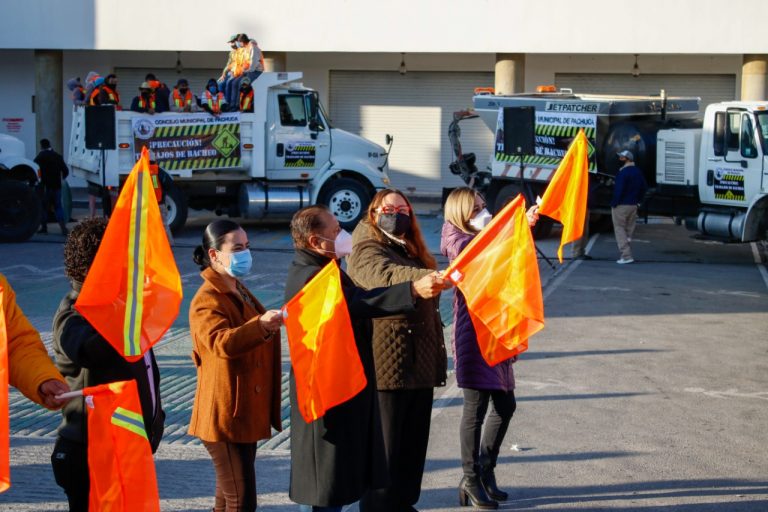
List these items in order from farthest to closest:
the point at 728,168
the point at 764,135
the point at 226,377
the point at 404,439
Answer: the point at 728,168
the point at 764,135
the point at 404,439
the point at 226,377

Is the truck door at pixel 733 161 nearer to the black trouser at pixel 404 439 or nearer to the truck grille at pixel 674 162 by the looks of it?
the truck grille at pixel 674 162

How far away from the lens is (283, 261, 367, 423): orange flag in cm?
460

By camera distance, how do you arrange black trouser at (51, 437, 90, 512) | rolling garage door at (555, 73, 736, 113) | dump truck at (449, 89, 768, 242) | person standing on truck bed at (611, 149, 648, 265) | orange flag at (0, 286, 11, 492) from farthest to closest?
1. rolling garage door at (555, 73, 736, 113)
2. dump truck at (449, 89, 768, 242)
3. person standing on truck bed at (611, 149, 648, 265)
4. black trouser at (51, 437, 90, 512)
5. orange flag at (0, 286, 11, 492)

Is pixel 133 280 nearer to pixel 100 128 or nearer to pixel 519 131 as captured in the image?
pixel 519 131

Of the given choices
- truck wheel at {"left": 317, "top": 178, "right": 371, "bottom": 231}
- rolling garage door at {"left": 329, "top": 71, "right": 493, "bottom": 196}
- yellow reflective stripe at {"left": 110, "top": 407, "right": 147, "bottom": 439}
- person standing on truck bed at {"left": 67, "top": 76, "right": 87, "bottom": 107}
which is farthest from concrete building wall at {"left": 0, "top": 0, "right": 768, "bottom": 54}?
yellow reflective stripe at {"left": 110, "top": 407, "right": 147, "bottom": 439}

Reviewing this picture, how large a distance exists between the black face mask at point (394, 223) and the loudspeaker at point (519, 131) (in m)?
12.6

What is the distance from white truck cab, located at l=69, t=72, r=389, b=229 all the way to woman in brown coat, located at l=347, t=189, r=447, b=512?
14.8 meters

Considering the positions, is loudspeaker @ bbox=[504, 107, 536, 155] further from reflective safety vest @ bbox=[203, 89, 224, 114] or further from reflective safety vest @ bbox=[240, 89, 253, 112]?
reflective safety vest @ bbox=[203, 89, 224, 114]

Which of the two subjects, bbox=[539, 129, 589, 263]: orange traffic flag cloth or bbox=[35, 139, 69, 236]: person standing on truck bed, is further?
bbox=[35, 139, 69, 236]: person standing on truck bed

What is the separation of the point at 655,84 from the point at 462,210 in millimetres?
22892

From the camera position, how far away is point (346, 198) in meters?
20.7

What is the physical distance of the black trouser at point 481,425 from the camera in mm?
6172

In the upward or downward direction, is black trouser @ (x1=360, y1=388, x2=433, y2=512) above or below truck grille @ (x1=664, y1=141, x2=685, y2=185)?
below

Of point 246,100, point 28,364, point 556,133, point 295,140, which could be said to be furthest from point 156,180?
point 28,364
